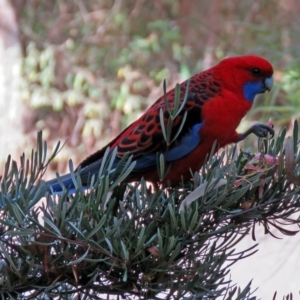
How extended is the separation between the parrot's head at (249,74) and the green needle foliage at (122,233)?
0.58 metres

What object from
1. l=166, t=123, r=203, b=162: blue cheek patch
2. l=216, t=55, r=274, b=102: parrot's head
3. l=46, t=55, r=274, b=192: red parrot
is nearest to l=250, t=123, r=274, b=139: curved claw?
l=46, t=55, r=274, b=192: red parrot

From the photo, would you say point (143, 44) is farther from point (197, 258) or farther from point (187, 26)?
point (197, 258)

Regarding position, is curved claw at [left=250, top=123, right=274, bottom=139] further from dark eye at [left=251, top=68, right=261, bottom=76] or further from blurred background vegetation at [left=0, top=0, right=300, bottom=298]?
blurred background vegetation at [left=0, top=0, right=300, bottom=298]

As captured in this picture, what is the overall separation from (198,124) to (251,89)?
8.2 inches

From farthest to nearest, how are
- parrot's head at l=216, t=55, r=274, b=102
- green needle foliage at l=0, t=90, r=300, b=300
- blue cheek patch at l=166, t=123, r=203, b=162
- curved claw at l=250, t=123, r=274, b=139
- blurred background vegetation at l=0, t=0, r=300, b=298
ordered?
blurred background vegetation at l=0, t=0, r=300, b=298 < parrot's head at l=216, t=55, r=274, b=102 < blue cheek patch at l=166, t=123, r=203, b=162 < curved claw at l=250, t=123, r=274, b=139 < green needle foliage at l=0, t=90, r=300, b=300

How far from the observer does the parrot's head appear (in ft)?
3.98

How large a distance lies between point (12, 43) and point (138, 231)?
3511 mm

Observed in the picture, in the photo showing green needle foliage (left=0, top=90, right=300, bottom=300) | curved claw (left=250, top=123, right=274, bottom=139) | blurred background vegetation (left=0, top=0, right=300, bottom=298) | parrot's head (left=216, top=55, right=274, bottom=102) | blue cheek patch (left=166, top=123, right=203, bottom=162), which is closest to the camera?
green needle foliage (left=0, top=90, right=300, bottom=300)

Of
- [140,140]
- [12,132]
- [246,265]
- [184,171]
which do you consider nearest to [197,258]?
[184,171]

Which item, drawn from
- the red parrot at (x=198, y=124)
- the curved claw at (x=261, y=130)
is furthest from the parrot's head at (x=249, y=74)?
the curved claw at (x=261, y=130)

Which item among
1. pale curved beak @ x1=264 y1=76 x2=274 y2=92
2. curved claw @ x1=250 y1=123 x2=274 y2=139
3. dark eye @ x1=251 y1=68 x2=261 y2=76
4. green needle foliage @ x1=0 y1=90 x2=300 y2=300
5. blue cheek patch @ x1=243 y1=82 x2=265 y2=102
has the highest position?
dark eye @ x1=251 y1=68 x2=261 y2=76

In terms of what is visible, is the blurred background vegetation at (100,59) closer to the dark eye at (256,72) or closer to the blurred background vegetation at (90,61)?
the blurred background vegetation at (90,61)

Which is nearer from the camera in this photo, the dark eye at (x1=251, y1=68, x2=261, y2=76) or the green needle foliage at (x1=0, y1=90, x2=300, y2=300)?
the green needle foliage at (x1=0, y1=90, x2=300, y2=300)

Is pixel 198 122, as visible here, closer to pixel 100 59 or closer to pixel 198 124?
pixel 198 124
